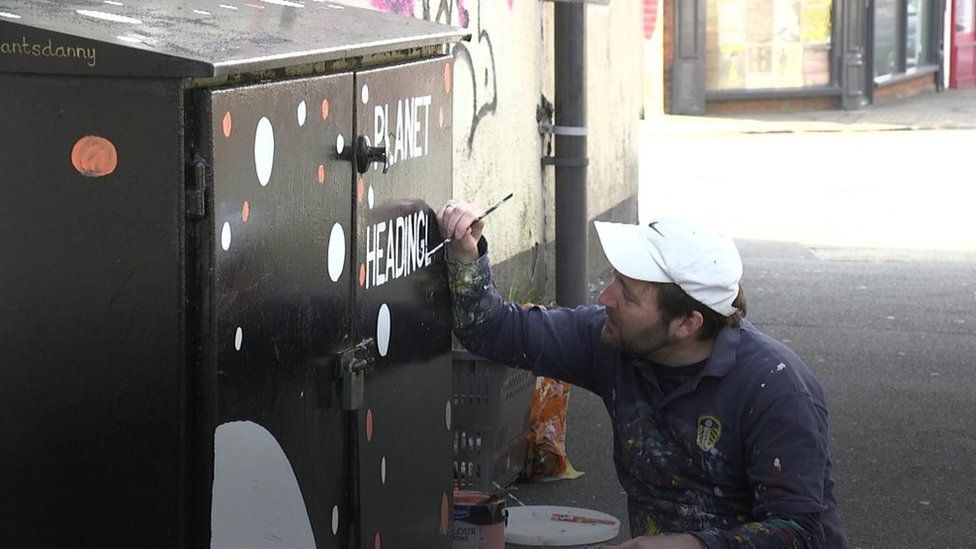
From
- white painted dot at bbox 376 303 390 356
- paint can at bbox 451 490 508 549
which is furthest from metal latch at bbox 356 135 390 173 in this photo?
paint can at bbox 451 490 508 549

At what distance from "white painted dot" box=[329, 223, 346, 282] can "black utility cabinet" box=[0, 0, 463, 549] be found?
3 centimetres

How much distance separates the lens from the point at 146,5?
254 cm

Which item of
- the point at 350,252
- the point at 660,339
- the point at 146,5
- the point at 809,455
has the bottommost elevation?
the point at 809,455

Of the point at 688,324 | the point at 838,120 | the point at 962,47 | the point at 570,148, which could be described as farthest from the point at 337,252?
the point at 962,47

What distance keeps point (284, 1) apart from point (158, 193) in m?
1.08

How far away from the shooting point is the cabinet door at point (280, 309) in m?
2.29

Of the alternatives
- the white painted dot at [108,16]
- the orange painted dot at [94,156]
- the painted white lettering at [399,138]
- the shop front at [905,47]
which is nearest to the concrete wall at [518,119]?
the painted white lettering at [399,138]

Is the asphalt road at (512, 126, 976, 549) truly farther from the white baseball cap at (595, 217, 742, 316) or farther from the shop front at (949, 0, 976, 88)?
the shop front at (949, 0, 976, 88)

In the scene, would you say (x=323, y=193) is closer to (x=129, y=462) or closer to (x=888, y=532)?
(x=129, y=462)

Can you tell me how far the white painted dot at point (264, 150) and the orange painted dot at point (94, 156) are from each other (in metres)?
0.26

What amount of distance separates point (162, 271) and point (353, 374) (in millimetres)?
693

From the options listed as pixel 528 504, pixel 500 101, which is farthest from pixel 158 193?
pixel 500 101

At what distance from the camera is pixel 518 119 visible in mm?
7316

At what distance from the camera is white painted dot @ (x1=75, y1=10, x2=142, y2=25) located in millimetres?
2285
